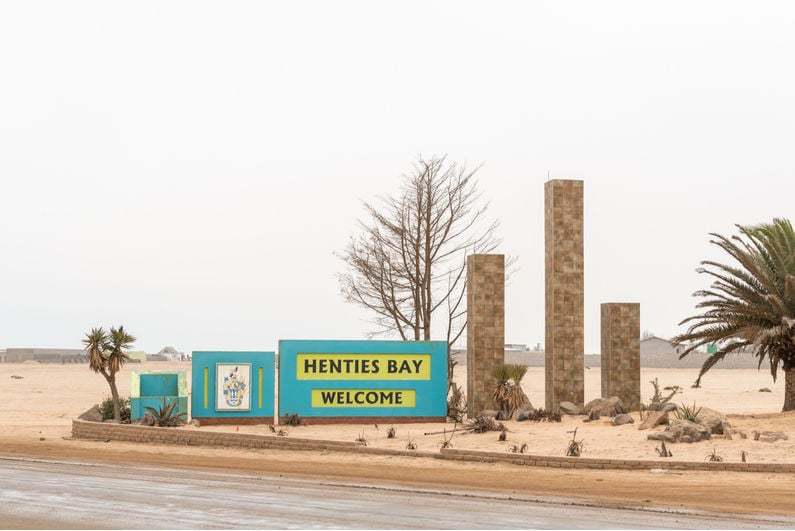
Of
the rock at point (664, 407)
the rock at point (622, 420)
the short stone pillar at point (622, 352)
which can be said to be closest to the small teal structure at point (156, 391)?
the rock at point (622, 420)

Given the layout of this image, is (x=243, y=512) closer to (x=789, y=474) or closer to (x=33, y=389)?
(x=789, y=474)

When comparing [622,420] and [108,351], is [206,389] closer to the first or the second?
[108,351]

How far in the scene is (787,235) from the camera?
94.6 ft

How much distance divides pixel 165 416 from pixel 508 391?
9.76m

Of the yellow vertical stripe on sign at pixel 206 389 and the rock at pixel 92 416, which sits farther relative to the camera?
the rock at pixel 92 416

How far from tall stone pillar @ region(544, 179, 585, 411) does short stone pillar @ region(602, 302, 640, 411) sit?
145 cm

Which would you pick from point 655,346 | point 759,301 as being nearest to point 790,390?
point 759,301

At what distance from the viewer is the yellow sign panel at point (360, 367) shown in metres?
31.2

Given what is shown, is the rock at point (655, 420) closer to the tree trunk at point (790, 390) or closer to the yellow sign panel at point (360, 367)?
the tree trunk at point (790, 390)

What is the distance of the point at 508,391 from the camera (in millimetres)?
29516

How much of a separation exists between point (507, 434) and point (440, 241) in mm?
17363

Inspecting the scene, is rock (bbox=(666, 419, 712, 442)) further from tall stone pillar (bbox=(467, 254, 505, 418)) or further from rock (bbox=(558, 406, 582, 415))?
tall stone pillar (bbox=(467, 254, 505, 418))

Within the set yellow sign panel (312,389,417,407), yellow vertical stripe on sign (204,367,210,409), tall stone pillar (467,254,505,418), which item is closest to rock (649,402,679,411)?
tall stone pillar (467,254,505,418)

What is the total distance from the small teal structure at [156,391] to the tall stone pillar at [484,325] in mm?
8708
